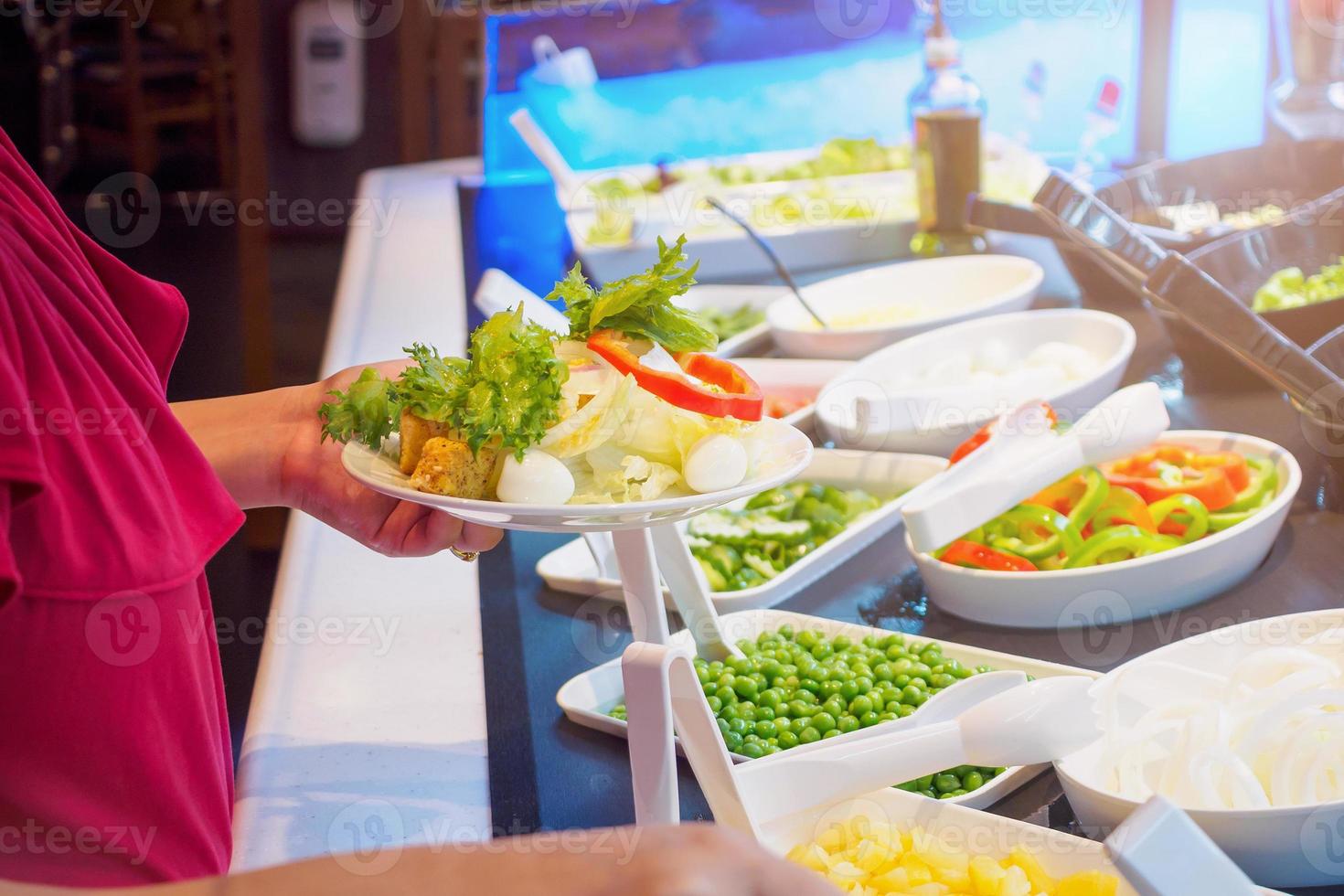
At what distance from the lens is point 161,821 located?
33.2 inches

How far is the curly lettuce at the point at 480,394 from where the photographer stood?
0.92 meters

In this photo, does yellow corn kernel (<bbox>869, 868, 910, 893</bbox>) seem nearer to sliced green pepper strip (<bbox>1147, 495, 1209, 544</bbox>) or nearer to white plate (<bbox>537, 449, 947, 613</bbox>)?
white plate (<bbox>537, 449, 947, 613</bbox>)

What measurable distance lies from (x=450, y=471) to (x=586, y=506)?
0.13m

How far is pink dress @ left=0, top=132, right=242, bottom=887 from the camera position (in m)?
0.74

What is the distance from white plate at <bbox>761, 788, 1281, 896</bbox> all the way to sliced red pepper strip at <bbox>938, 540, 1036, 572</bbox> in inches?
15.4

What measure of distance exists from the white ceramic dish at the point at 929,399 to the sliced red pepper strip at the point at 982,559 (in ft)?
1.19

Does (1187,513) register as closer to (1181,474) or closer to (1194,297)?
(1181,474)

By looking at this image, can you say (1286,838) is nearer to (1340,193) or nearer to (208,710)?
(208,710)

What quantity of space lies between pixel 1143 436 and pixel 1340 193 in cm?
77
